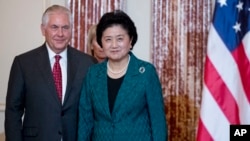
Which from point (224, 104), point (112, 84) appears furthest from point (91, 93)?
point (224, 104)

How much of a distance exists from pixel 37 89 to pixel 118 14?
2.11ft

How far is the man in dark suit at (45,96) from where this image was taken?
2402 mm

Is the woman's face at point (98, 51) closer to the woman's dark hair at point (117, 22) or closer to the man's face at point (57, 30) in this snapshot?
the man's face at point (57, 30)

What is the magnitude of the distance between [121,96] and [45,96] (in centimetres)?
48

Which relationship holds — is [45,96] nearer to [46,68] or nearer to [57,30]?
[46,68]

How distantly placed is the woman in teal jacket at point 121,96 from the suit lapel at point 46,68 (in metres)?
0.23

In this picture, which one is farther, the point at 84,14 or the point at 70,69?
the point at 84,14

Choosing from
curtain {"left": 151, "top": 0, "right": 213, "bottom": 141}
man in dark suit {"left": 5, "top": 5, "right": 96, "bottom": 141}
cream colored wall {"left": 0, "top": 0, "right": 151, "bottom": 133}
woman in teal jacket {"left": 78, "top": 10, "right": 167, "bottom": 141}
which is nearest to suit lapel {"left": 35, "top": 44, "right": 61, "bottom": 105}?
man in dark suit {"left": 5, "top": 5, "right": 96, "bottom": 141}

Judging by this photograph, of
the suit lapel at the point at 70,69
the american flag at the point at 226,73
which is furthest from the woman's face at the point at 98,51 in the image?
the american flag at the point at 226,73

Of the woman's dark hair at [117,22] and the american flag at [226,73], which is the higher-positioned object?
the woman's dark hair at [117,22]

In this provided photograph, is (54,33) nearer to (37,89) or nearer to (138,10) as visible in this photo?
Result: (37,89)

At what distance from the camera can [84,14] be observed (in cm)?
402

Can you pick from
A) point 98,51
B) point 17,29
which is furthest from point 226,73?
point 17,29

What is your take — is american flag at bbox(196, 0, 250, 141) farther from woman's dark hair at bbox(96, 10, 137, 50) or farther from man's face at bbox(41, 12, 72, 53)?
man's face at bbox(41, 12, 72, 53)
